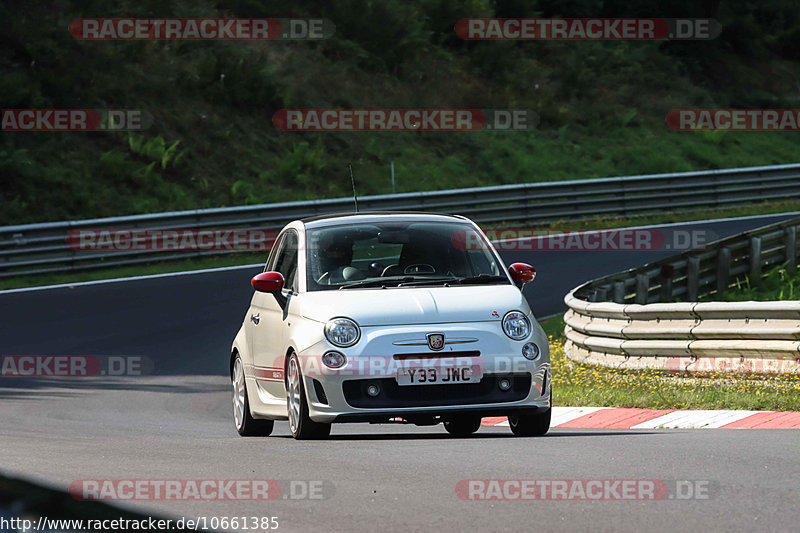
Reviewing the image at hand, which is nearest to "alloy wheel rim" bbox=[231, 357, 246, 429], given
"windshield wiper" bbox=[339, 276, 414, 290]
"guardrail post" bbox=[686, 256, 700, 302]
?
"windshield wiper" bbox=[339, 276, 414, 290]

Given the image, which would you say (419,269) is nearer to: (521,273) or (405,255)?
(405,255)

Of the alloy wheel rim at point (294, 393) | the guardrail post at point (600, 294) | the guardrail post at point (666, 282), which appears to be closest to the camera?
the alloy wheel rim at point (294, 393)

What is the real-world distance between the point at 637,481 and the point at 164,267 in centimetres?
1981

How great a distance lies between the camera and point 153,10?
3497 cm

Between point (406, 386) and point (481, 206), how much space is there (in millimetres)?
21053

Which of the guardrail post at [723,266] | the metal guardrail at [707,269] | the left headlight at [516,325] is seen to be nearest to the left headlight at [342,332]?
the left headlight at [516,325]

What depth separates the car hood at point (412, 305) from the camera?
859 centimetres

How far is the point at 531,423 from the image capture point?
9.16 meters

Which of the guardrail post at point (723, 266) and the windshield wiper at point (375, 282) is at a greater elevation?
the guardrail post at point (723, 266)

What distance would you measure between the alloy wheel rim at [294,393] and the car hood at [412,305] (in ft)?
1.22

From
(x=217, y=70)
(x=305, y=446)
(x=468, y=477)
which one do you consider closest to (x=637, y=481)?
(x=468, y=477)

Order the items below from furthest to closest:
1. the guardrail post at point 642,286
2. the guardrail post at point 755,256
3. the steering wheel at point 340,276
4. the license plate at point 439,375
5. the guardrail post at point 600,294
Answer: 1. the guardrail post at point 755,256
2. the guardrail post at point 642,286
3. the guardrail post at point 600,294
4. the steering wheel at point 340,276
5. the license plate at point 439,375

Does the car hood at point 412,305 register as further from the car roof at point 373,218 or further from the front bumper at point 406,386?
the car roof at point 373,218

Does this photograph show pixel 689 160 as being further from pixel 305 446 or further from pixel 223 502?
pixel 223 502
